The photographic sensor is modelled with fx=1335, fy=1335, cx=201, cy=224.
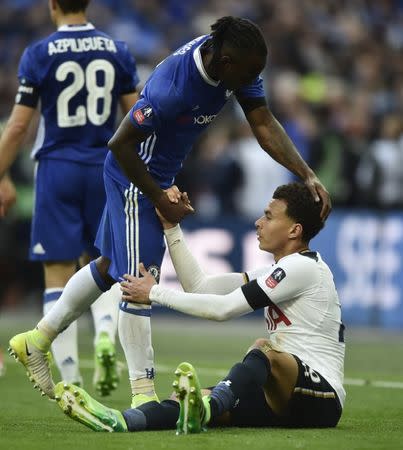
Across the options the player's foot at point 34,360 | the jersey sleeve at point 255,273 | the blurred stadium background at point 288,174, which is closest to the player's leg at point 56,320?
the player's foot at point 34,360

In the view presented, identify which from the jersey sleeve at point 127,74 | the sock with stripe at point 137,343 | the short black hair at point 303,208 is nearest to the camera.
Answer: the short black hair at point 303,208

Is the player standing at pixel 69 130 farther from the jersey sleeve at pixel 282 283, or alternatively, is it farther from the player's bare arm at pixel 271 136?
the jersey sleeve at pixel 282 283

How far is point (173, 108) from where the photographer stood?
6473mm

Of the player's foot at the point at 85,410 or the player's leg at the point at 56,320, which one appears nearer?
Result: the player's foot at the point at 85,410

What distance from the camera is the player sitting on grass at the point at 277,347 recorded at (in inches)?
242

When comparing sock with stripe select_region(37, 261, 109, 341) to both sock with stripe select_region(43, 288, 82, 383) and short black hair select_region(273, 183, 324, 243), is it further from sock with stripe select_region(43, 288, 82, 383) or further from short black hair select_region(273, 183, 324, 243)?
short black hair select_region(273, 183, 324, 243)

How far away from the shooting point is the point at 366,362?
37.4ft

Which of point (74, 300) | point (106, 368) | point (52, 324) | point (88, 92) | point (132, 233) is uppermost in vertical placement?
point (88, 92)

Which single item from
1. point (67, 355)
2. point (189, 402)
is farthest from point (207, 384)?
point (189, 402)

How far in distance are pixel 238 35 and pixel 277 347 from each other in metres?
1.50

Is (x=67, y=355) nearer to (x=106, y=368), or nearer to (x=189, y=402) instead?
(x=106, y=368)

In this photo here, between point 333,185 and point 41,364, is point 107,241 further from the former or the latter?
point 333,185

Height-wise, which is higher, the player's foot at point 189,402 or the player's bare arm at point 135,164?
the player's bare arm at point 135,164

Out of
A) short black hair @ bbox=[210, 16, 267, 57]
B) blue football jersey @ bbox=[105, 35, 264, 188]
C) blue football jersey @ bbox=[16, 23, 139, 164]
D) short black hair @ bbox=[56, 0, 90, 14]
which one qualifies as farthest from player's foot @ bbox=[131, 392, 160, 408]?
short black hair @ bbox=[56, 0, 90, 14]
